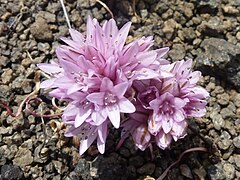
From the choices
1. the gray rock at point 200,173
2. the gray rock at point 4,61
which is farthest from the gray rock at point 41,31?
the gray rock at point 200,173

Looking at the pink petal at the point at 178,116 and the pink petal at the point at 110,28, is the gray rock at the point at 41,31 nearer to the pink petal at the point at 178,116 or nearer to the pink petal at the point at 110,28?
the pink petal at the point at 110,28

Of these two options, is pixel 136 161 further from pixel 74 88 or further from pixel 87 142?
pixel 74 88

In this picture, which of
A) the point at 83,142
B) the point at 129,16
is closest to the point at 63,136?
the point at 83,142

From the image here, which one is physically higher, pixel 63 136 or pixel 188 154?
pixel 63 136

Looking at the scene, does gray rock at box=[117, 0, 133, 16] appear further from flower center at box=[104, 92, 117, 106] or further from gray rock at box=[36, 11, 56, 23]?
flower center at box=[104, 92, 117, 106]

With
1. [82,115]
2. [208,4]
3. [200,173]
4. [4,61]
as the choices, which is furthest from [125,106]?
[208,4]

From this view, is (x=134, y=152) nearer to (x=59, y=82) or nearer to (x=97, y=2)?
(x=59, y=82)
